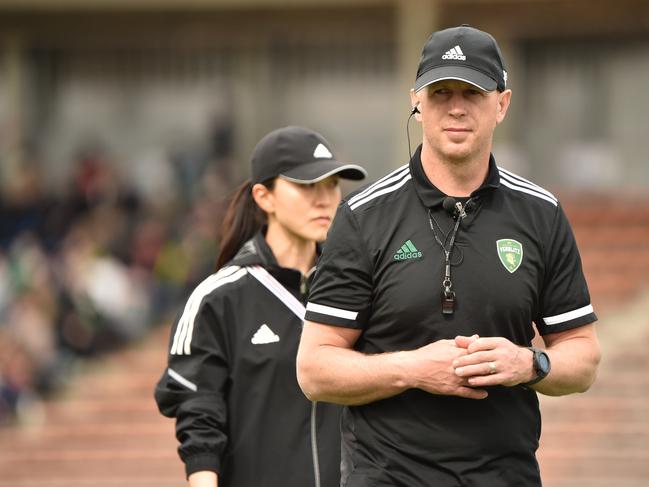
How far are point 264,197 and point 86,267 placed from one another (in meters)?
10.1

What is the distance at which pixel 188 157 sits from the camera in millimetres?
19047

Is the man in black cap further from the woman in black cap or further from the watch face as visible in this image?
the woman in black cap

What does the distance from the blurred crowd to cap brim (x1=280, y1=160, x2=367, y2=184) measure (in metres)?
8.96

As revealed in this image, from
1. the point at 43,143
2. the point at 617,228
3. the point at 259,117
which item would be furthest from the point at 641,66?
the point at 43,143

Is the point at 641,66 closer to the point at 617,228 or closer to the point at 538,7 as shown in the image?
the point at 538,7

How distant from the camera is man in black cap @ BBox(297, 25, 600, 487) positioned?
3.78 metres

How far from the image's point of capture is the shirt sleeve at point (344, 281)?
3865mm

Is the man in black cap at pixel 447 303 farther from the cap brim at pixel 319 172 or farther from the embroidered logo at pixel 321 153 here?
the embroidered logo at pixel 321 153

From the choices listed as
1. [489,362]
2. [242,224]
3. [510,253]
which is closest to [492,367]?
[489,362]

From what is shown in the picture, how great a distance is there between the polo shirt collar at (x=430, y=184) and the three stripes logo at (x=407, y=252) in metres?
0.14

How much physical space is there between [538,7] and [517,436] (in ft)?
47.5

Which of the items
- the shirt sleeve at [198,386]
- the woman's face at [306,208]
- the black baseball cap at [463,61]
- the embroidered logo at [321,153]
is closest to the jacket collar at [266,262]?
the woman's face at [306,208]

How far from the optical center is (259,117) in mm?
19484

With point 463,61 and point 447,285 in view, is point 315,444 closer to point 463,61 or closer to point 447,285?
point 447,285
